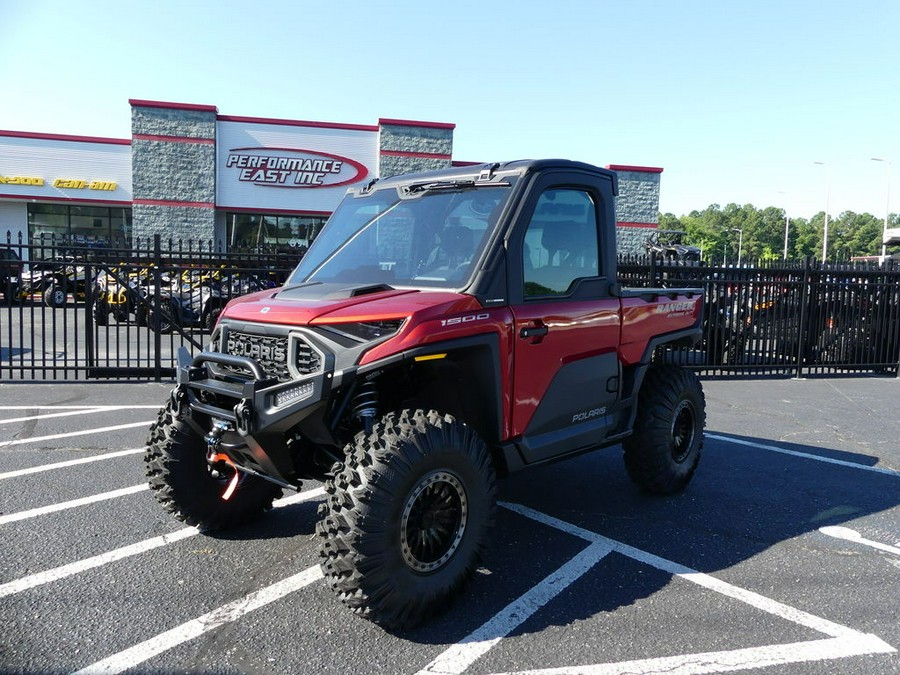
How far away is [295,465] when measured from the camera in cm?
366

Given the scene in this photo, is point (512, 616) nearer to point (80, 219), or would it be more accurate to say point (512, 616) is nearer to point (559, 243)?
point (559, 243)

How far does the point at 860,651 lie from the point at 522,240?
2599 mm

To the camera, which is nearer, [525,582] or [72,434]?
[525,582]

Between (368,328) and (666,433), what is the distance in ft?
8.92

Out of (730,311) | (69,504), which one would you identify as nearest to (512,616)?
(69,504)

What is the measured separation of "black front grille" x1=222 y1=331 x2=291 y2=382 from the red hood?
0.31ft

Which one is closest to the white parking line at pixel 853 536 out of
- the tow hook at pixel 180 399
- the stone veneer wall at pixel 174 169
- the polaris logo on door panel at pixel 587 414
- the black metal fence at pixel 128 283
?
the polaris logo on door panel at pixel 587 414

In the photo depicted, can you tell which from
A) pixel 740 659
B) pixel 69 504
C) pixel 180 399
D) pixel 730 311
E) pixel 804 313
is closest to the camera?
pixel 740 659

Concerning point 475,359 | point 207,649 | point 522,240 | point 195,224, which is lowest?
point 207,649

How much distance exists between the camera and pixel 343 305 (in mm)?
3379

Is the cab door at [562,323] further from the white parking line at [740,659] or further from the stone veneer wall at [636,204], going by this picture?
the stone veneer wall at [636,204]

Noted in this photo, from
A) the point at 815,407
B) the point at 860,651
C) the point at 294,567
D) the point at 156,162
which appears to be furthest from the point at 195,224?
the point at 860,651

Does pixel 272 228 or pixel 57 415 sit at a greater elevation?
pixel 272 228

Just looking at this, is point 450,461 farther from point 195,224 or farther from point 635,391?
point 195,224
